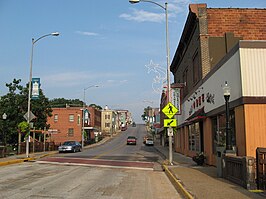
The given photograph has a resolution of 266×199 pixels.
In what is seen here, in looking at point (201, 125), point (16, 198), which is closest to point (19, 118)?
point (201, 125)

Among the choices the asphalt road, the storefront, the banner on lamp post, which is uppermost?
the banner on lamp post

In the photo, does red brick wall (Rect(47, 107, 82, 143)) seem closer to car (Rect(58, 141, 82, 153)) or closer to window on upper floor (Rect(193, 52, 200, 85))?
car (Rect(58, 141, 82, 153))

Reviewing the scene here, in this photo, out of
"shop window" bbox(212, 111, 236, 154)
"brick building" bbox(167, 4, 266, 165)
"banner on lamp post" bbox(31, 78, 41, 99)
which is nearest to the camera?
"brick building" bbox(167, 4, 266, 165)

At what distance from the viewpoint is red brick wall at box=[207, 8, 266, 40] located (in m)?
21.9

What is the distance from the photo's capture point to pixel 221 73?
51.3 ft

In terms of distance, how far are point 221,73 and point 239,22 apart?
8398mm

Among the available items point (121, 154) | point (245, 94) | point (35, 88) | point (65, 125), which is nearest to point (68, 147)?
point (121, 154)

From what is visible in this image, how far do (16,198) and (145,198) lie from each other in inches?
143

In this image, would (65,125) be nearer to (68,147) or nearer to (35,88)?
(68,147)

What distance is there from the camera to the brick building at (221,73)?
12.4m

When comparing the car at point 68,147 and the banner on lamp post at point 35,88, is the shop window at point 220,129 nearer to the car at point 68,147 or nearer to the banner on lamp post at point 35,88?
the banner on lamp post at point 35,88

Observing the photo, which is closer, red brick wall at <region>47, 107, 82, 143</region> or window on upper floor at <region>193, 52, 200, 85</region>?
window on upper floor at <region>193, 52, 200, 85</region>

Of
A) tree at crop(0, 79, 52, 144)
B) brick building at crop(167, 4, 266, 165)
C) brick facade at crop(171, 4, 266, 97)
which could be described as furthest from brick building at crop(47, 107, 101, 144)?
brick facade at crop(171, 4, 266, 97)

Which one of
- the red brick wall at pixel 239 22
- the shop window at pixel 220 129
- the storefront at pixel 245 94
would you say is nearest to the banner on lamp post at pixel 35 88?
the red brick wall at pixel 239 22
